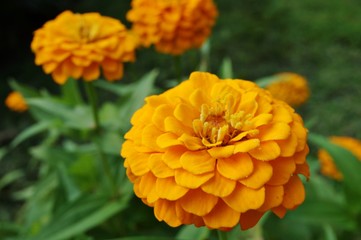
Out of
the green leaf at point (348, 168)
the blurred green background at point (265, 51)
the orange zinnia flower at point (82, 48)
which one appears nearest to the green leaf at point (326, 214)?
the green leaf at point (348, 168)

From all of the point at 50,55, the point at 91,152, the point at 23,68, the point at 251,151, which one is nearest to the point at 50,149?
the point at 91,152

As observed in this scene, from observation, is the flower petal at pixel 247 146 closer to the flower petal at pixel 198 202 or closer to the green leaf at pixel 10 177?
the flower petal at pixel 198 202

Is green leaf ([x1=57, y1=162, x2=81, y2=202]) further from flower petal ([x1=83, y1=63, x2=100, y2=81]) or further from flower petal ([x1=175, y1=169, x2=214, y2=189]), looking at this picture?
flower petal ([x1=175, y1=169, x2=214, y2=189])

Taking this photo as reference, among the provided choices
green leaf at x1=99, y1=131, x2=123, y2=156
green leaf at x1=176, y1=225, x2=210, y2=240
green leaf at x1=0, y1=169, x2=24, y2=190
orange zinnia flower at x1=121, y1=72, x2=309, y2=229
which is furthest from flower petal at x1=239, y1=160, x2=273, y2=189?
green leaf at x1=0, y1=169, x2=24, y2=190

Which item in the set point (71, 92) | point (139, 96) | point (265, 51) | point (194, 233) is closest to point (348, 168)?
point (194, 233)

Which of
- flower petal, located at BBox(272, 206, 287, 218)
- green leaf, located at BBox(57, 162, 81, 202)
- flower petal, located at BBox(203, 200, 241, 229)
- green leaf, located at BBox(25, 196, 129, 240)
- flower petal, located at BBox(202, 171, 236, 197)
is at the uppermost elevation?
flower petal, located at BBox(202, 171, 236, 197)

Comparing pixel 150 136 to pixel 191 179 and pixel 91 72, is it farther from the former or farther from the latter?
pixel 91 72
